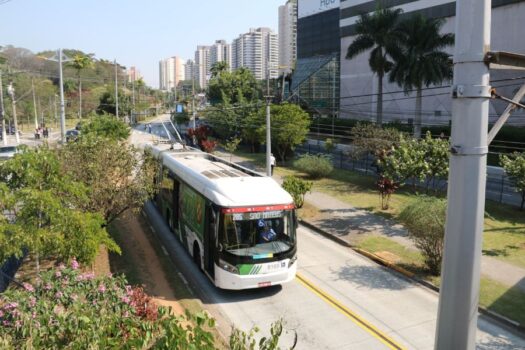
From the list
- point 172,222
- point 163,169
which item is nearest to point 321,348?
point 172,222

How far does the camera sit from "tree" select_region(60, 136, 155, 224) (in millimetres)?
14742

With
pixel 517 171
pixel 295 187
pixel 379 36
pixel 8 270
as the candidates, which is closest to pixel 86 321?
pixel 8 270

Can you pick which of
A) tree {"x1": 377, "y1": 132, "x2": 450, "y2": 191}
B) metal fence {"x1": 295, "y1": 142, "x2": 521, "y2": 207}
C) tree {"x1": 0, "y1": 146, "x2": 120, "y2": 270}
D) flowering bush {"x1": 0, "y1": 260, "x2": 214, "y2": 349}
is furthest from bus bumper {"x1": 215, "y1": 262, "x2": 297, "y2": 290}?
metal fence {"x1": 295, "y1": 142, "x2": 521, "y2": 207}

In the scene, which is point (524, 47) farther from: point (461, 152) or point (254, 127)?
point (461, 152)

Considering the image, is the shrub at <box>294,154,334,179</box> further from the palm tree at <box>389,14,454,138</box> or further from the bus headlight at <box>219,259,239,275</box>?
the bus headlight at <box>219,259,239,275</box>

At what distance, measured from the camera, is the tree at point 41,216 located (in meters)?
9.49

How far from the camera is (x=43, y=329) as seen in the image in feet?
19.4

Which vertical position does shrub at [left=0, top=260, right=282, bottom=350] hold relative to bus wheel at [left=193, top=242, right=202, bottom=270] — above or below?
above

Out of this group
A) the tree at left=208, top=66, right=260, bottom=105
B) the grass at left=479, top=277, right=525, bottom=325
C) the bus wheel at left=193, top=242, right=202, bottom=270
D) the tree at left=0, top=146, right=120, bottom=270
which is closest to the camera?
the tree at left=0, top=146, right=120, bottom=270

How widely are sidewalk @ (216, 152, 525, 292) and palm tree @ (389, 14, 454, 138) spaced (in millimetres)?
18580

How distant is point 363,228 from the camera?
2061 cm

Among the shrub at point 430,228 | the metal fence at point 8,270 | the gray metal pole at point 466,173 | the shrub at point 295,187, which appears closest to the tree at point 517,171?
the shrub at point 430,228

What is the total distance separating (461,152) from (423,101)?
5656 cm

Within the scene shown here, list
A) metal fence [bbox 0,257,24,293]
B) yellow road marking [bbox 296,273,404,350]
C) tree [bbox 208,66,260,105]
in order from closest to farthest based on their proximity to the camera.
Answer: yellow road marking [bbox 296,273,404,350], metal fence [bbox 0,257,24,293], tree [bbox 208,66,260,105]
